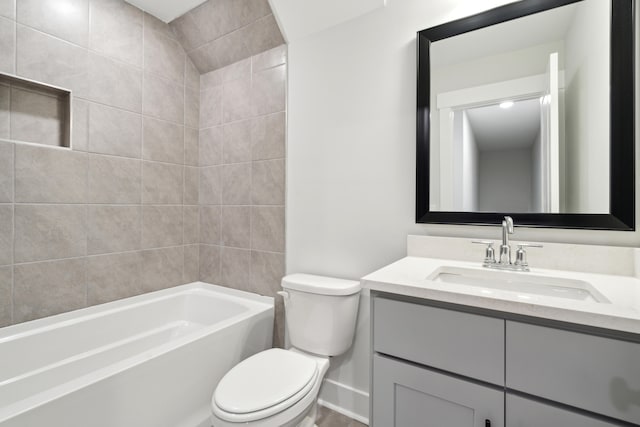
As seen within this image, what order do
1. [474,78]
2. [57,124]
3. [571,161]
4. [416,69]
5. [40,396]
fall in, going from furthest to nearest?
[57,124], [416,69], [474,78], [571,161], [40,396]

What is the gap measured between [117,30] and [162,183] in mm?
995

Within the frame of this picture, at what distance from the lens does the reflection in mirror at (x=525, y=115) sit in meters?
1.14

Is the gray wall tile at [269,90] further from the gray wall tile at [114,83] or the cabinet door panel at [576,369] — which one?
the cabinet door panel at [576,369]

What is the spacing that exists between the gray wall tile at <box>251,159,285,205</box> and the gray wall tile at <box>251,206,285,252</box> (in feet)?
0.18

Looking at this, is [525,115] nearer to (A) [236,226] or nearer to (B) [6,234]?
(A) [236,226]

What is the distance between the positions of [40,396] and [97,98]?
159 cm

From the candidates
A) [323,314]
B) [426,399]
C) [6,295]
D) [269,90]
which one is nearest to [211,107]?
[269,90]

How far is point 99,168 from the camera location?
6.03ft

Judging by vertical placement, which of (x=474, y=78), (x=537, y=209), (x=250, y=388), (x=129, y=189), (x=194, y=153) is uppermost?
(x=474, y=78)

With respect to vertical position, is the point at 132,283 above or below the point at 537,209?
below

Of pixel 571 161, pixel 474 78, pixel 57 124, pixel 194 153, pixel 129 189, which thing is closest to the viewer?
pixel 571 161

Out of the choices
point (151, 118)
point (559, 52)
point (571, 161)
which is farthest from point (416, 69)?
point (151, 118)

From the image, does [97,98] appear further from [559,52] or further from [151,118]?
[559,52]

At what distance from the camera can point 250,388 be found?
1189 millimetres
